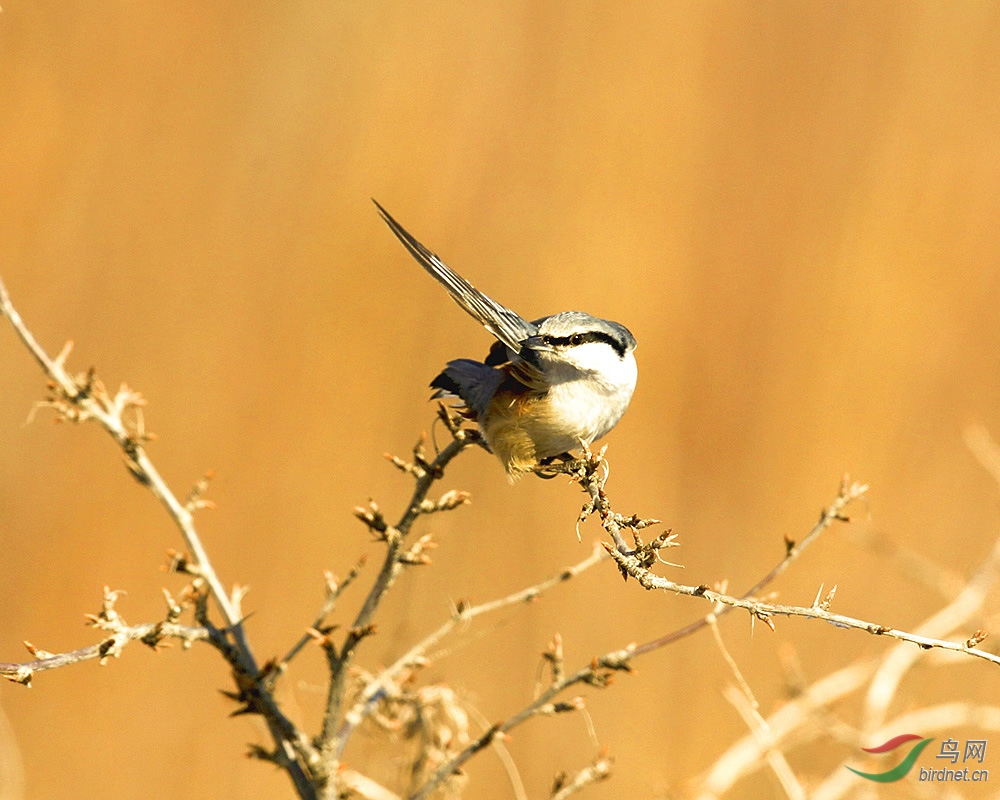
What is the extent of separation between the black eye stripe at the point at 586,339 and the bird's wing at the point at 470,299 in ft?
0.18

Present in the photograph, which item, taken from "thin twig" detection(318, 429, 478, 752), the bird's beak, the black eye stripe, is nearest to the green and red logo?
the black eye stripe

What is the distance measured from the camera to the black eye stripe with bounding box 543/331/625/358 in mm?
2359

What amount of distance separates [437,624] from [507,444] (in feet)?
7.83

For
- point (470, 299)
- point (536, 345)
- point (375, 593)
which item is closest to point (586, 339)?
point (536, 345)

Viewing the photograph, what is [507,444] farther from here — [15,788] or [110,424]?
[15,788]

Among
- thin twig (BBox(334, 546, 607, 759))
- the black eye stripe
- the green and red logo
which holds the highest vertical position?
the black eye stripe

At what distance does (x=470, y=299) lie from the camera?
7.06 ft

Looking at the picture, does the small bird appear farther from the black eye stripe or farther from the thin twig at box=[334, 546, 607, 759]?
the thin twig at box=[334, 546, 607, 759]

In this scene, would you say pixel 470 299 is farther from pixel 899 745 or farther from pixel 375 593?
pixel 899 745

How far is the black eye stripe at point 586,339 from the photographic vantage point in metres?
2.36

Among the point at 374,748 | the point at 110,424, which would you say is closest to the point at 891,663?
the point at 374,748

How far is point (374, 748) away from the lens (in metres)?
2.44

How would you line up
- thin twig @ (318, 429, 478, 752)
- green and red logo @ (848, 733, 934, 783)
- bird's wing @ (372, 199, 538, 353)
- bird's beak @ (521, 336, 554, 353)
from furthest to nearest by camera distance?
green and red logo @ (848, 733, 934, 783), bird's beak @ (521, 336, 554, 353), bird's wing @ (372, 199, 538, 353), thin twig @ (318, 429, 478, 752)

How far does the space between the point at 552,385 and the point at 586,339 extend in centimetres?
16
